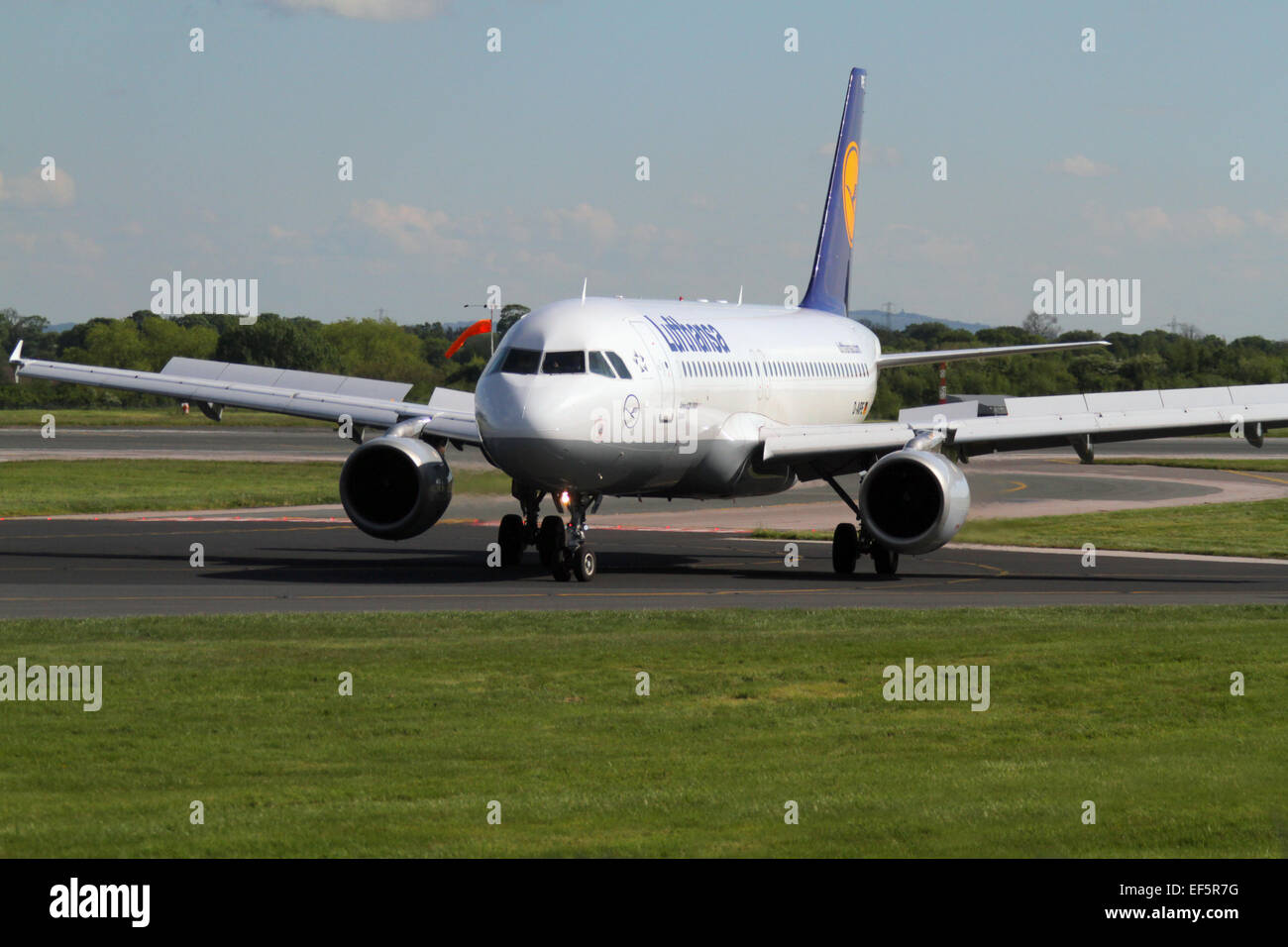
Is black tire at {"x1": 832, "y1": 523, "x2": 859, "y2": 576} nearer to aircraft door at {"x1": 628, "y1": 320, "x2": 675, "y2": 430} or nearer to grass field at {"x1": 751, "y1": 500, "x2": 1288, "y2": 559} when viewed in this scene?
aircraft door at {"x1": 628, "y1": 320, "x2": 675, "y2": 430}

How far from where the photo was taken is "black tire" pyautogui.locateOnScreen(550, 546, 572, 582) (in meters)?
30.2

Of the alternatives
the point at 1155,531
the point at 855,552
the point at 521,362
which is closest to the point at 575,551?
the point at 521,362

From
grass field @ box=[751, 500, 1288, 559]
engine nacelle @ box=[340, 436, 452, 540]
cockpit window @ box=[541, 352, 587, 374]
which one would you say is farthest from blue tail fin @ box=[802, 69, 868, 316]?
cockpit window @ box=[541, 352, 587, 374]

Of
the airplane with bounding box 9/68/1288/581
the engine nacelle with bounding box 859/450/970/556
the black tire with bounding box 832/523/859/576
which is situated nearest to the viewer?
the airplane with bounding box 9/68/1288/581

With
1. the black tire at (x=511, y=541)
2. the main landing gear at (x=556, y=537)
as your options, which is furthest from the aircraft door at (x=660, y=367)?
the black tire at (x=511, y=541)

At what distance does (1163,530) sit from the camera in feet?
136

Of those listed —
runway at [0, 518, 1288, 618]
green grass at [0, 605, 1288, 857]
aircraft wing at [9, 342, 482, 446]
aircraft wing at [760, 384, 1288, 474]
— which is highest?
aircraft wing at [9, 342, 482, 446]

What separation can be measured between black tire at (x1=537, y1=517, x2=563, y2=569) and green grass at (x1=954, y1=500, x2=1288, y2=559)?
10926 mm

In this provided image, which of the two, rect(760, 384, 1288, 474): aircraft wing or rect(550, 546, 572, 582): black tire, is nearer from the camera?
rect(550, 546, 572, 582): black tire

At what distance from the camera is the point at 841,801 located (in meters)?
12.5

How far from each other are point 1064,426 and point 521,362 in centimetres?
999

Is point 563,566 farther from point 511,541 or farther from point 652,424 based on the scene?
point 511,541

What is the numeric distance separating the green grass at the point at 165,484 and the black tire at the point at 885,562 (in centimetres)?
831
